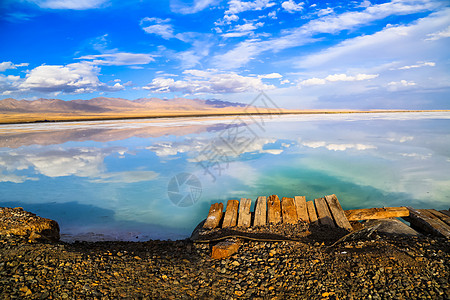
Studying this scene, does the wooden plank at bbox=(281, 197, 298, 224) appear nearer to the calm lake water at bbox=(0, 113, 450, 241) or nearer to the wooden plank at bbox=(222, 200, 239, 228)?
the wooden plank at bbox=(222, 200, 239, 228)

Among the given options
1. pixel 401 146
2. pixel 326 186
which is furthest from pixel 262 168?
pixel 401 146

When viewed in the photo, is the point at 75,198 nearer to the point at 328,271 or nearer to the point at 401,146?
the point at 328,271

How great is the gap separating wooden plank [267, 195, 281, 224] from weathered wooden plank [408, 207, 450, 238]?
105 inches

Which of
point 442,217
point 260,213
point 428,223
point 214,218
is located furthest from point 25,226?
point 442,217

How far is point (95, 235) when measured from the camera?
605cm

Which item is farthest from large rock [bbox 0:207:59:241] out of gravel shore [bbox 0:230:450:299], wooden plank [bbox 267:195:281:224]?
wooden plank [bbox 267:195:281:224]

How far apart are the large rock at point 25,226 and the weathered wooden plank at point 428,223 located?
6650mm

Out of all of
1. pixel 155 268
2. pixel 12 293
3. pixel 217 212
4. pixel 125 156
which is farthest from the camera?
pixel 125 156

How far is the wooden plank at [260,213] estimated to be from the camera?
541 cm

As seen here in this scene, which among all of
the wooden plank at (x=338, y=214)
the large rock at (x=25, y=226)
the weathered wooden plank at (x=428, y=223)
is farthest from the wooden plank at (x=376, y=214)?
the large rock at (x=25, y=226)

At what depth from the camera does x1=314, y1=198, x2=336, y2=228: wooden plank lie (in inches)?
210

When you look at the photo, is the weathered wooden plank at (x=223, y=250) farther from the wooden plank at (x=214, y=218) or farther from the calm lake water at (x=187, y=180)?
the calm lake water at (x=187, y=180)

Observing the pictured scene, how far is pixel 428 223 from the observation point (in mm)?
5121

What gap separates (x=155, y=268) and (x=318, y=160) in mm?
9970
